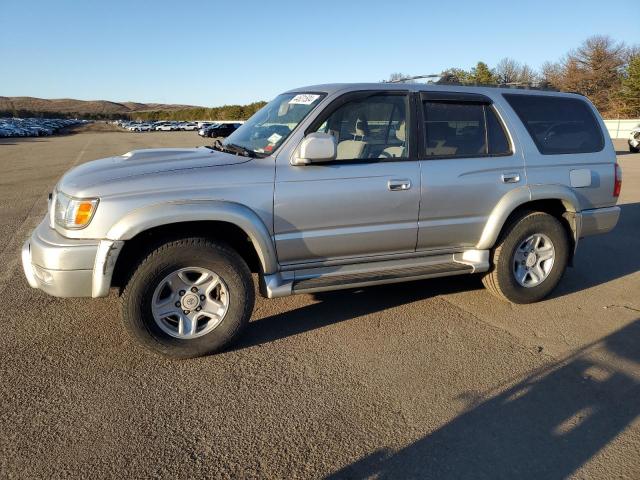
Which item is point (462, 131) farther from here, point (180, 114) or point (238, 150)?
point (180, 114)

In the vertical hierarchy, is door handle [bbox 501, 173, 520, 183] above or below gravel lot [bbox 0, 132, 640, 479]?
above

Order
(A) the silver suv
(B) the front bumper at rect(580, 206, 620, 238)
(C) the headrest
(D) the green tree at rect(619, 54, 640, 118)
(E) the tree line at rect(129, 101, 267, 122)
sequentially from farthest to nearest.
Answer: (E) the tree line at rect(129, 101, 267, 122) → (D) the green tree at rect(619, 54, 640, 118) → (B) the front bumper at rect(580, 206, 620, 238) → (C) the headrest → (A) the silver suv

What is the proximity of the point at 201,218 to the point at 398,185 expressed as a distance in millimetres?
1526

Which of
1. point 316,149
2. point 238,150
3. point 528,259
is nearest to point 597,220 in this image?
point 528,259

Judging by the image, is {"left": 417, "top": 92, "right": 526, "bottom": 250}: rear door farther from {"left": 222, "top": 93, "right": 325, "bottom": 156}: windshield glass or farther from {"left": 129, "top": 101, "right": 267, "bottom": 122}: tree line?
{"left": 129, "top": 101, "right": 267, "bottom": 122}: tree line

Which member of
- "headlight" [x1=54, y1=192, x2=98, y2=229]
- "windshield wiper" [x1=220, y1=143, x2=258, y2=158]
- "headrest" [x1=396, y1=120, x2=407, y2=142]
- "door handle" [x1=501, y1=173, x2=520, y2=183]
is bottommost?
"headlight" [x1=54, y1=192, x2=98, y2=229]

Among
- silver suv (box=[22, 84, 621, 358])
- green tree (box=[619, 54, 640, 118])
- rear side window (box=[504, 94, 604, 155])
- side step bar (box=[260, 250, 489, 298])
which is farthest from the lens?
green tree (box=[619, 54, 640, 118])

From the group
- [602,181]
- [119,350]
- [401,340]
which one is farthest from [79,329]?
[602,181]

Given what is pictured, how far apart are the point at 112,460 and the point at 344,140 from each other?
2752 mm

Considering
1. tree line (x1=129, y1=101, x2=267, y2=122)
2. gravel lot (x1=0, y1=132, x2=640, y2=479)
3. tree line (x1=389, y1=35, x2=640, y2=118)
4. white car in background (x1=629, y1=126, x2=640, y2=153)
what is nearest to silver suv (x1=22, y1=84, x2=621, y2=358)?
gravel lot (x1=0, y1=132, x2=640, y2=479)

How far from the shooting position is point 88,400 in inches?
122

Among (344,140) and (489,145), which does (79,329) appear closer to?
(344,140)

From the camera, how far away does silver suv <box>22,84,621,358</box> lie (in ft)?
11.3

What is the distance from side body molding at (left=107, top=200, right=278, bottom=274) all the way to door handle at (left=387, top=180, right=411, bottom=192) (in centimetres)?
102
